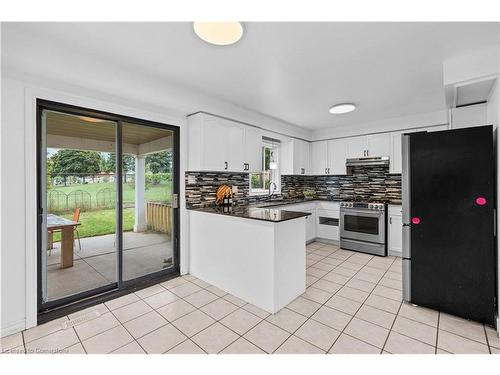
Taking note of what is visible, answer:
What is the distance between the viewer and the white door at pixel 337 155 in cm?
482

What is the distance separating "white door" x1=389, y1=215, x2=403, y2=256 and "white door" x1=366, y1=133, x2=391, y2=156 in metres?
1.20

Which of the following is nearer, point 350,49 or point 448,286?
point 350,49

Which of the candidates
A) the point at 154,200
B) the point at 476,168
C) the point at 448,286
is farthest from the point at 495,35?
the point at 154,200

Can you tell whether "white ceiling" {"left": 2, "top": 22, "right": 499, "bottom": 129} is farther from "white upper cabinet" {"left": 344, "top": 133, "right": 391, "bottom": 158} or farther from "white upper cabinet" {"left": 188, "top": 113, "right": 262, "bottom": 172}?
"white upper cabinet" {"left": 344, "top": 133, "right": 391, "bottom": 158}

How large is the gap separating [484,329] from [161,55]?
12.1ft

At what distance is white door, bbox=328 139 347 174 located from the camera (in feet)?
15.8

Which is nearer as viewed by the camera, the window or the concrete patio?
the concrete patio

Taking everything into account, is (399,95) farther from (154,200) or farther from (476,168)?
(154,200)

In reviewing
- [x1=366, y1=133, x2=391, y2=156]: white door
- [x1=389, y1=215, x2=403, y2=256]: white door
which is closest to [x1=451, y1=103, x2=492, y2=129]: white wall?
[x1=366, y1=133, x2=391, y2=156]: white door

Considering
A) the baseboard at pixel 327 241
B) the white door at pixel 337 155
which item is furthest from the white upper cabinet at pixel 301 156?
the baseboard at pixel 327 241

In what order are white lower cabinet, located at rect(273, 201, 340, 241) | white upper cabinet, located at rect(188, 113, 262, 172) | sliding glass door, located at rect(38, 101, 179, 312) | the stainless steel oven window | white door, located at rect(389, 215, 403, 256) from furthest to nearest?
white lower cabinet, located at rect(273, 201, 340, 241) → the stainless steel oven window → white door, located at rect(389, 215, 403, 256) → white upper cabinet, located at rect(188, 113, 262, 172) → sliding glass door, located at rect(38, 101, 179, 312)

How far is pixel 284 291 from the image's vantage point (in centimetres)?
238

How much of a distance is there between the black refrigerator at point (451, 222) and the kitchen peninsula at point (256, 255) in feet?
3.68

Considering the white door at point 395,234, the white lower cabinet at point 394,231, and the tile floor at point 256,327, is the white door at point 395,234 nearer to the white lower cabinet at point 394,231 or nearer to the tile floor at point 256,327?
the white lower cabinet at point 394,231
